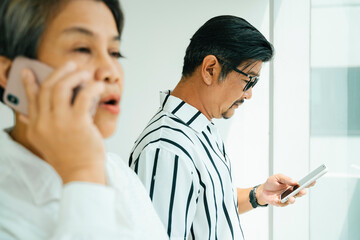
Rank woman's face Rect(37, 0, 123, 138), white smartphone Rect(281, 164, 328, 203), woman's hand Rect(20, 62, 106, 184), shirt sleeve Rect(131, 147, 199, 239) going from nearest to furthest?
woman's hand Rect(20, 62, 106, 184) → woman's face Rect(37, 0, 123, 138) → shirt sleeve Rect(131, 147, 199, 239) → white smartphone Rect(281, 164, 328, 203)

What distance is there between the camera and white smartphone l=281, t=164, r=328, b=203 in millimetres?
1502

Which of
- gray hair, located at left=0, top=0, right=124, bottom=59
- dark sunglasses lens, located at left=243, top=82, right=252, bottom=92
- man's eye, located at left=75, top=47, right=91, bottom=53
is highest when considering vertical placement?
gray hair, located at left=0, top=0, right=124, bottom=59

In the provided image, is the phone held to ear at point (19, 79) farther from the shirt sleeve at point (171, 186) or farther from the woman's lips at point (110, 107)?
the shirt sleeve at point (171, 186)

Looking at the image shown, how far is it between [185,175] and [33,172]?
1.84 ft

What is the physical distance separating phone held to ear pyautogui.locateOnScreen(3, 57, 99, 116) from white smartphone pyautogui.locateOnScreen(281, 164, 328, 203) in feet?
4.10

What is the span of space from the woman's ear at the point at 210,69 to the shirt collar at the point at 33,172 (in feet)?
2.66

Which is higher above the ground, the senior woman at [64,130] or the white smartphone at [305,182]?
the senior woman at [64,130]

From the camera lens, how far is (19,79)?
565mm

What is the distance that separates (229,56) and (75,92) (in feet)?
2.90

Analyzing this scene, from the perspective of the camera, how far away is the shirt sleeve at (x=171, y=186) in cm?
108

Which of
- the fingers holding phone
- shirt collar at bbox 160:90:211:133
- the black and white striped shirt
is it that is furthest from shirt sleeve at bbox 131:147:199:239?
the fingers holding phone

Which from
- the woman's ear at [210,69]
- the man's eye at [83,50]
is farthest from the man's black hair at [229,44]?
the man's eye at [83,50]

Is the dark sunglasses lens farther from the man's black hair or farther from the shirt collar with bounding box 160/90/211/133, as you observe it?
the shirt collar with bounding box 160/90/211/133

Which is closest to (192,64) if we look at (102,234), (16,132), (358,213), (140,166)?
(140,166)
